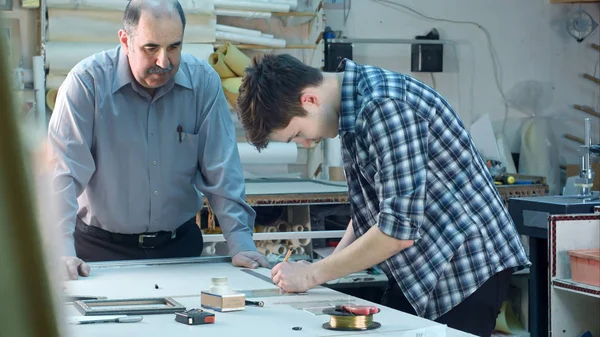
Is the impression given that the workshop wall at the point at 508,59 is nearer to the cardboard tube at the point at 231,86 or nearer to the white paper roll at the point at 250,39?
the white paper roll at the point at 250,39

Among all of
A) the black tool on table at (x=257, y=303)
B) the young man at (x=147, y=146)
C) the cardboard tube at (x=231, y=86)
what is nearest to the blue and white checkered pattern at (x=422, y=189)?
the black tool on table at (x=257, y=303)

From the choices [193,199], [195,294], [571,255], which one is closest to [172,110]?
[193,199]

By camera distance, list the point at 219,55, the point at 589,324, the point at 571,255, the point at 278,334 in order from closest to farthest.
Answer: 1. the point at 278,334
2. the point at 571,255
3. the point at 589,324
4. the point at 219,55

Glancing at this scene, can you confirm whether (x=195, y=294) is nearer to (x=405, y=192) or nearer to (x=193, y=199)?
(x=405, y=192)

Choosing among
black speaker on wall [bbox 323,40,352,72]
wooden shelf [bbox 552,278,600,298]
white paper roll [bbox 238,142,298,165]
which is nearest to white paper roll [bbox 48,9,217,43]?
white paper roll [bbox 238,142,298,165]

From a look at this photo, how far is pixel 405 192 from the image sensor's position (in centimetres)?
163

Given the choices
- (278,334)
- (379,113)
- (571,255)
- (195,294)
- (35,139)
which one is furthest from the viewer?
(571,255)

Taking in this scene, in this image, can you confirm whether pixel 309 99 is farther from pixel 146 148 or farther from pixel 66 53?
pixel 66 53

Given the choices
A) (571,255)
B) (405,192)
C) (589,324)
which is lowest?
(589,324)

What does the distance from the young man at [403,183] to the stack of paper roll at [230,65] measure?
101 inches

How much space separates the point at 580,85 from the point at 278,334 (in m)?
Result: 4.56

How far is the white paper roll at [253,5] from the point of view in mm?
4414

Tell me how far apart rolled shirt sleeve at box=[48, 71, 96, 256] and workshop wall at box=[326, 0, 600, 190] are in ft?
9.05

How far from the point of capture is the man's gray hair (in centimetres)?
234
